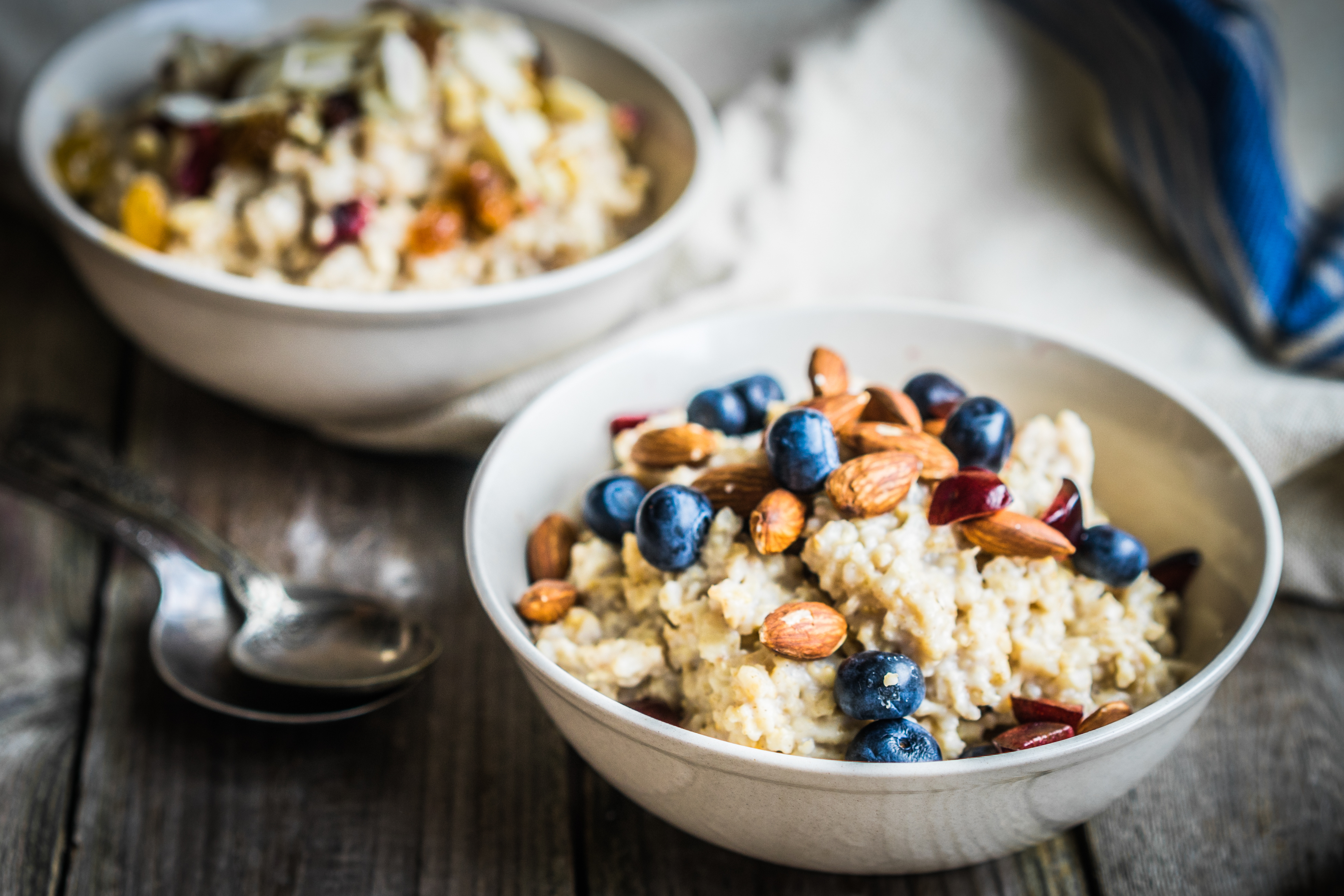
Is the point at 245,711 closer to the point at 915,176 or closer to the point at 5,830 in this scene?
the point at 5,830

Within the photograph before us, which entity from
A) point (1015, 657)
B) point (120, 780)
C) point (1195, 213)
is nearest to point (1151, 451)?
point (1015, 657)

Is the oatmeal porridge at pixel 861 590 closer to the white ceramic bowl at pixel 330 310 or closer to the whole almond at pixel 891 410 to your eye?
the whole almond at pixel 891 410

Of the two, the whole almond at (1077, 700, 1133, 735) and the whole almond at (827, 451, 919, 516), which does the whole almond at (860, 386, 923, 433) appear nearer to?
the whole almond at (827, 451, 919, 516)

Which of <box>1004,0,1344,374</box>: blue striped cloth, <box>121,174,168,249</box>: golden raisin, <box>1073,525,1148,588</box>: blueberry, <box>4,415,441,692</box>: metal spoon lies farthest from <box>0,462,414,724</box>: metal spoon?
<box>1004,0,1344,374</box>: blue striped cloth

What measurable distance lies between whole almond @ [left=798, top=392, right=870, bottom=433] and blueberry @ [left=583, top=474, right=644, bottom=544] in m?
0.17

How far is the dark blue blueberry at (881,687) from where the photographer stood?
0.79m

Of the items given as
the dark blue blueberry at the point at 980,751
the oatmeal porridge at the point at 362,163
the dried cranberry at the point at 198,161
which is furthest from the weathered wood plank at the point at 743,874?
the dried cranberry at the point at 198,161

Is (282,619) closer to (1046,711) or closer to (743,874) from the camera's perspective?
(743,874)

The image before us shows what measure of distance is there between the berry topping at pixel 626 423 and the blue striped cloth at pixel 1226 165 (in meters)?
0.88

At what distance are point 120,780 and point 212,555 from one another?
0.24m

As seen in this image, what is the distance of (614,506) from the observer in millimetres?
964

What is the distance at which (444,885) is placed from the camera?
3.14 ft

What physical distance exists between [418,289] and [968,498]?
733mm

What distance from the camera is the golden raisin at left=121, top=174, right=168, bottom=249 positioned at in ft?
4.32
